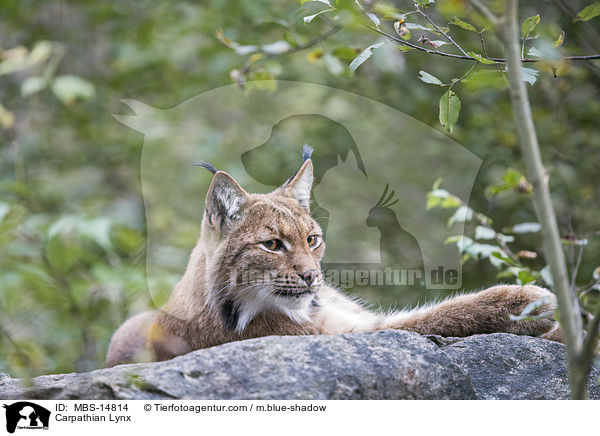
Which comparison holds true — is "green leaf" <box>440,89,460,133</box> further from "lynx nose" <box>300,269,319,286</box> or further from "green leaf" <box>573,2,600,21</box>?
"lynx nose" <box>300,269,319,286</box>

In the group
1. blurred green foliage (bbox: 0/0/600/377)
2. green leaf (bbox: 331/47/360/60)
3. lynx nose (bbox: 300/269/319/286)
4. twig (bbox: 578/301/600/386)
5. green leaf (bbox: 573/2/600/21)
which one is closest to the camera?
twig (bbox: 578/301/600/386)

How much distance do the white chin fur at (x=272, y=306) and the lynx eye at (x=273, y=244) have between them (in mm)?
191

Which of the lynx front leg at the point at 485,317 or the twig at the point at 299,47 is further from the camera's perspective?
the lynx front leg at the point at 485,317

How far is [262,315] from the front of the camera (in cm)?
281

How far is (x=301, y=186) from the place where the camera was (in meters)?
2.97

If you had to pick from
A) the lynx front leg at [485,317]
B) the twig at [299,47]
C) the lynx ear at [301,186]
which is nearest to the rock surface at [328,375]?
the lynx front leg at [485,317]

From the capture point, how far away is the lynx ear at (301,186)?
296 centimetres

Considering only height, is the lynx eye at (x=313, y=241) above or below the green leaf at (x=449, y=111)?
below

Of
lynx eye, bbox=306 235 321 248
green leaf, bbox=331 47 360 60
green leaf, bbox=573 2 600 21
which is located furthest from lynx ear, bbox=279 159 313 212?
green leaf, bbox=573 2 600 21

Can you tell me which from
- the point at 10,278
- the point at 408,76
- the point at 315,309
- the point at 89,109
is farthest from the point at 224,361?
the point at 89,109

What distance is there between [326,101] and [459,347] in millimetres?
3564

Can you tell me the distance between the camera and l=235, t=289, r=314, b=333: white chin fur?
2729mm

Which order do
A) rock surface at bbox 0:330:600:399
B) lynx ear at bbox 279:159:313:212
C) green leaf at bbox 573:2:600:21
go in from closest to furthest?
rock surface at bbox 0:330:600:399 < green leaf at bbox 573:2:600:21 < lynx ear at bbox 279:159:313:212
